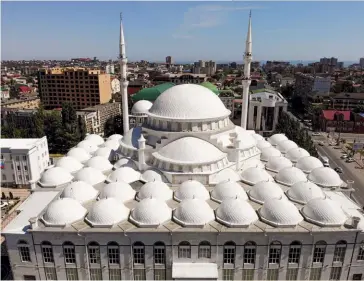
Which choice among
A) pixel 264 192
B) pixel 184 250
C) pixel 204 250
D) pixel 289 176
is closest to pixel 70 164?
pixel 184 250

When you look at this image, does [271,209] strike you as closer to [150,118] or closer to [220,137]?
[220,137]

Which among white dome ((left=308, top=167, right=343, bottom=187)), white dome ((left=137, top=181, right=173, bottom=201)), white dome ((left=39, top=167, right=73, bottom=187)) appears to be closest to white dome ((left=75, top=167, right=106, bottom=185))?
white dome ((left=39, top=167, right=73, bottom=187))

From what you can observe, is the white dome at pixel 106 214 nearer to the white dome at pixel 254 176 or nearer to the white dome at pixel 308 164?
the white dome at pixel 254 176

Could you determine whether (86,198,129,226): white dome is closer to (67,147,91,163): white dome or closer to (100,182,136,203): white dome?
(100,182,136,203): white dome

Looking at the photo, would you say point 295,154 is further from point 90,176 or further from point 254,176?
point 90,176

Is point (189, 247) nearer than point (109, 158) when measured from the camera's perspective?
Yes

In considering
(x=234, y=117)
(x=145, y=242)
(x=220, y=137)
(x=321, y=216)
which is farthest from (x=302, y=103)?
(x=145, y=242)
